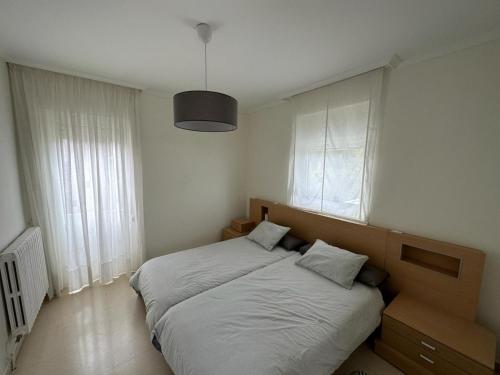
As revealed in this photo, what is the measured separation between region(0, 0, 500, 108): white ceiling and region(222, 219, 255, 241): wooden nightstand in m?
2.24

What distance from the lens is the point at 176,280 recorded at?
1.87 metres

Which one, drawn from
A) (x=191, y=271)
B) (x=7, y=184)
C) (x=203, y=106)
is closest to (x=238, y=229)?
(x=191, y=271)

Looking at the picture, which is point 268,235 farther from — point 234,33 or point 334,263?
point 234,33

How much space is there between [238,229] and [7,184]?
268cm

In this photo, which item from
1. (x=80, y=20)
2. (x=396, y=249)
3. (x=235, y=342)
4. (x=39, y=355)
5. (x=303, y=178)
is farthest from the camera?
(x=303, y=178)

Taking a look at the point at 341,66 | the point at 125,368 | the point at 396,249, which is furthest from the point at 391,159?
the point at 125,368

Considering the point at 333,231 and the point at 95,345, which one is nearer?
the point at 95,345

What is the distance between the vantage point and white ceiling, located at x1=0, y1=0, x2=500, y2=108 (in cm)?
125

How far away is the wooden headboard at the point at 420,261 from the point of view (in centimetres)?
156

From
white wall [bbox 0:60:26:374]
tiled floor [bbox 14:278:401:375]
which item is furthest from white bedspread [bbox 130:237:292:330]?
white wall [bbox 0:60:26:374]

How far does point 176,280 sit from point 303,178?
1.93m

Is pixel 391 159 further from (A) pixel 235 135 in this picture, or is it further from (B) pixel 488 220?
(A) pixel 235 135

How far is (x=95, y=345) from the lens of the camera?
174cm

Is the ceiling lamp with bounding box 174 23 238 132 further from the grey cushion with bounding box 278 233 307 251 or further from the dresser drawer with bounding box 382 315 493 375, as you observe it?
the dresser drawer with bounding box 382 315 493 375
